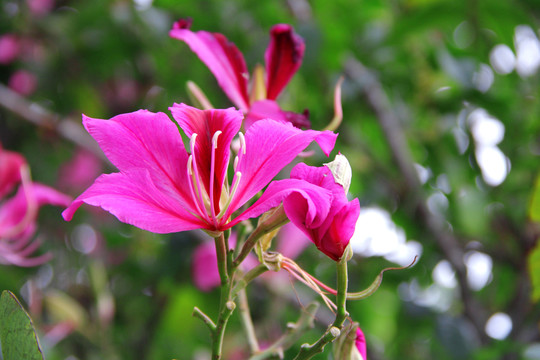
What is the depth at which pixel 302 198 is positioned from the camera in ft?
1.44

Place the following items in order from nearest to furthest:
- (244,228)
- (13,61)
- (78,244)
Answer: (244,228) < (13,61) < (78,244)

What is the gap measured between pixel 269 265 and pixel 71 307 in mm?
941

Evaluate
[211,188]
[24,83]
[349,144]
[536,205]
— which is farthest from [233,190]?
[24,83]

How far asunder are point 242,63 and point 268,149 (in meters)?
0.19

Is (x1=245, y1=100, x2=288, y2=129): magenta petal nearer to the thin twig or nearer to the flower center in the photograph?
the flower center

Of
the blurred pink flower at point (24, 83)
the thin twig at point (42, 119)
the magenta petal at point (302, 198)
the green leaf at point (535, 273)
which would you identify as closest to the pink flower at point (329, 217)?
the magenta petal at point (302, 198)

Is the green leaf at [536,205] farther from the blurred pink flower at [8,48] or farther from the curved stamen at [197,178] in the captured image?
the blurred pink flower at [8,48]

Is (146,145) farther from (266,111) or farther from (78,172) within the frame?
(78,172)

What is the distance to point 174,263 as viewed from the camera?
128 cm

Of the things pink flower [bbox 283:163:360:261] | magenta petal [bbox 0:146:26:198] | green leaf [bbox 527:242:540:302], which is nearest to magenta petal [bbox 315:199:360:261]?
pink flower [bbox 283:163:360:261]

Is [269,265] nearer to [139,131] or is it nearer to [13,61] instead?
[139,131]

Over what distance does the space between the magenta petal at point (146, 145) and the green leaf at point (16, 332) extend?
0.45ft

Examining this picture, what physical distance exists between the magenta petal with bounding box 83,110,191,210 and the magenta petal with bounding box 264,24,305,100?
0.19m

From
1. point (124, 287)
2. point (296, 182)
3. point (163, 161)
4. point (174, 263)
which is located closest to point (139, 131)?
point (163, 161)
